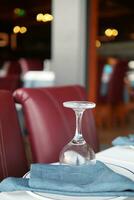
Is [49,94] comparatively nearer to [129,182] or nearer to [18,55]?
[129,182]

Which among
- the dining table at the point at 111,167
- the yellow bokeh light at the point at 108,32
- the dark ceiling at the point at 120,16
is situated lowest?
the dining table at the point at 111,167

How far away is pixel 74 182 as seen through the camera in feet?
2.46

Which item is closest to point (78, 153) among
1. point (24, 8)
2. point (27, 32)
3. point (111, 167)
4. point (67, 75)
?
point (111, 167)

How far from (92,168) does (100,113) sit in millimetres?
3785

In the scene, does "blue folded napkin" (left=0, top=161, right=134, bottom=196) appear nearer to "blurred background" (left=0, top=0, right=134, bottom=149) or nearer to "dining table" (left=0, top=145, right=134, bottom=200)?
"dining table" (left=0, top=145, right=134, bottom=200)

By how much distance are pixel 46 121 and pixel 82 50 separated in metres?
2.13

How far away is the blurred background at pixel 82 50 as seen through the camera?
3229 millimetres

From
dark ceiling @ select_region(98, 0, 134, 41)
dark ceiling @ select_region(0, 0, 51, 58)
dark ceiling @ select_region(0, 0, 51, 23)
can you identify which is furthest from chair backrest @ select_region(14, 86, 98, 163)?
dark ceiling @ select_region(0, 0, 51, 58)

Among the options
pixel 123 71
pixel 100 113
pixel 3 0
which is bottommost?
pixel 100 113

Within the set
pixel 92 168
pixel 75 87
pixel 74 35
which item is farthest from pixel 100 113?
pixel 92 168

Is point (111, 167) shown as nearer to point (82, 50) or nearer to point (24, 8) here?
point (82, 50)

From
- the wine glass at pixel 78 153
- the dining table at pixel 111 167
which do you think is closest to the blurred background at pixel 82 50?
the dining table at pixel 111 167

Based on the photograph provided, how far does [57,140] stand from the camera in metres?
1.29

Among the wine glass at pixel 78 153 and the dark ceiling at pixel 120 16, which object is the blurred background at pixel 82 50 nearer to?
the dark ceiling at pixel 120 16
